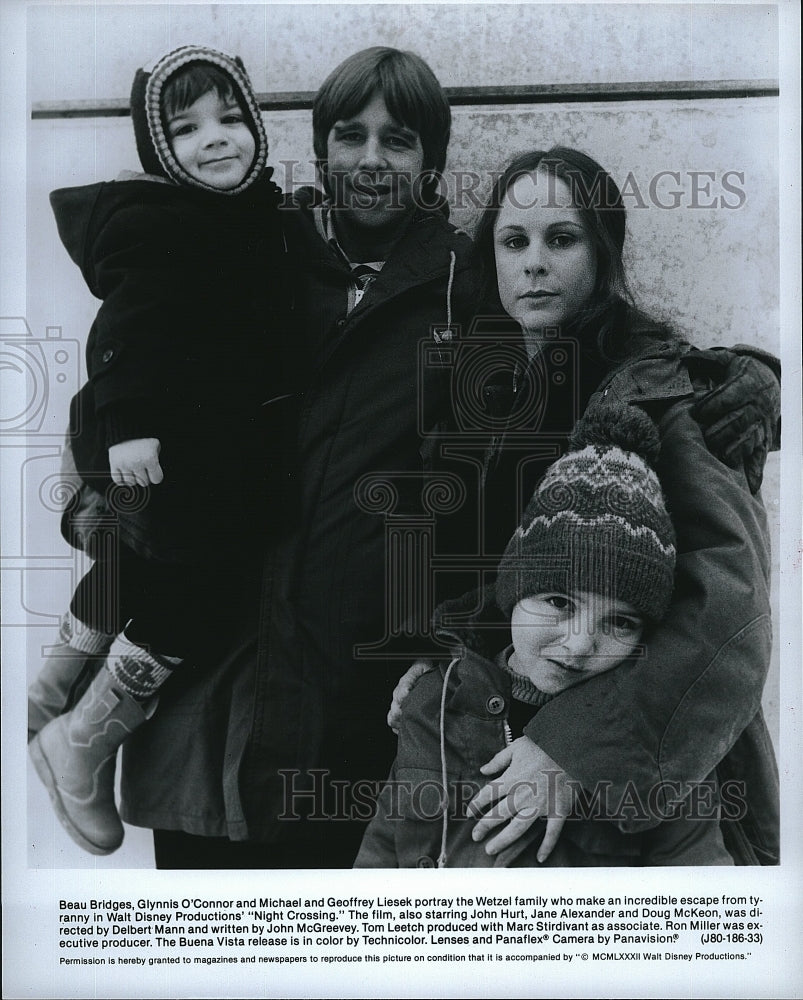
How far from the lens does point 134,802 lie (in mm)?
2459

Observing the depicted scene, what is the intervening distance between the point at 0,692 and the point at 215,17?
1545mm

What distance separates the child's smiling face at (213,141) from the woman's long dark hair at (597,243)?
53 cm

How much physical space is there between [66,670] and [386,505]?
78cm

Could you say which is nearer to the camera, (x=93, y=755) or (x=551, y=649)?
(x=551, y=649)

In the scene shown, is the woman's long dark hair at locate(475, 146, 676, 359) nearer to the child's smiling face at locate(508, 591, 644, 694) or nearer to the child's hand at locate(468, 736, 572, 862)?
the child's smiling face at locate(508, 591, 644, 694)

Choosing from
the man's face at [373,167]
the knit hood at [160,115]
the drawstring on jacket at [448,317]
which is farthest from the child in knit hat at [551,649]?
the knit hood at [160,115]

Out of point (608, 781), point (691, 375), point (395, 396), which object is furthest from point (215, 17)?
point (608, 781)

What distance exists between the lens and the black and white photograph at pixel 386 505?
2.36 metres

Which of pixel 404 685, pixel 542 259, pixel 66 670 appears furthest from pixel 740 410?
pixel 66 670

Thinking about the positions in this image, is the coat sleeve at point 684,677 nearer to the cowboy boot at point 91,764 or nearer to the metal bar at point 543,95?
the metal bar at point 543,95

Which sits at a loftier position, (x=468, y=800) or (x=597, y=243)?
(x=597, y=243)

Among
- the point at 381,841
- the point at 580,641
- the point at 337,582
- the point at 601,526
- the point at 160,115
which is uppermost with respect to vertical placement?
the point at 160,115

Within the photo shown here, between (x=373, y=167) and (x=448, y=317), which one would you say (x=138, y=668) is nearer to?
(x=448, y=317)

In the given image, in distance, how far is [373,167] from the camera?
244cm
